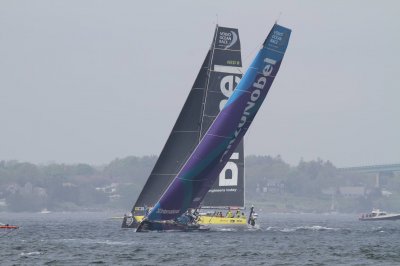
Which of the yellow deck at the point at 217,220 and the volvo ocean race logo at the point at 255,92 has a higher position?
the volvo ocean race logo at the point at 255,92

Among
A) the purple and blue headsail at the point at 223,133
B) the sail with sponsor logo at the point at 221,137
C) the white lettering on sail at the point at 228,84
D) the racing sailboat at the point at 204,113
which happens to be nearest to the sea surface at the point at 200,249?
the sail with sponsor logo at the point at 221,137

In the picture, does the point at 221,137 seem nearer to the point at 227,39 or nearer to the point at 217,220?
the point at 217,220

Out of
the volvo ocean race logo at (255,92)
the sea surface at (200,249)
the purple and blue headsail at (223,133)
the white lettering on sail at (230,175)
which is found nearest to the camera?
the sea surface at (200,249)

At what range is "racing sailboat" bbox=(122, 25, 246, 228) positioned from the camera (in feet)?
259

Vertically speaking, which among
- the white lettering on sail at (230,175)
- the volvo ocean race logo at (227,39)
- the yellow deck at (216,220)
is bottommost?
the yellow deck at (216,220)

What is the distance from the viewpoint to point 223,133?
7400 cm

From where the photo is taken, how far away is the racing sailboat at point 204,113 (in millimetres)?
78812

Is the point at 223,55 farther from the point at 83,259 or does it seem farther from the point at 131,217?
the point at 83,259

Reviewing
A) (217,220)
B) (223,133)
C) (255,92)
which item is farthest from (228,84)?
(217,220)

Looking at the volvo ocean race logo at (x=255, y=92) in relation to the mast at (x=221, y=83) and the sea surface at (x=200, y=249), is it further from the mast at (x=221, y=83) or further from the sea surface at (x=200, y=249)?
the sea surface at (x=200, y=249)

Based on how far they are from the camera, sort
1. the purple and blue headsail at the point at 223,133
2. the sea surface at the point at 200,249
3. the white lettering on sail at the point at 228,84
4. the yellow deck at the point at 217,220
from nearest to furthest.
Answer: the sea surface at the point at 200,249, the purple and blue headsail at the point at 223,133, the yellow deck at the point at 217,220, the white lettering on sail at the point at 228,84

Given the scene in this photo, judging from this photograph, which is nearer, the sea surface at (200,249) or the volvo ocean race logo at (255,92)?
the sea surface at (200,249)

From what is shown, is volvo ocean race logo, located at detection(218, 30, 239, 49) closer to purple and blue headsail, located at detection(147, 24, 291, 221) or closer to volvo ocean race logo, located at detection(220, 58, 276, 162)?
purple and blue headsail, located at detection(147, 24, 291, 221)

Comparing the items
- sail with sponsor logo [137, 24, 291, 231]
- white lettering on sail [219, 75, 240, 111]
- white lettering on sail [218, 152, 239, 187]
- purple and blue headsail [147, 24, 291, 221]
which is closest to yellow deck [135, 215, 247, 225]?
white lettering on sail [218, 152, 239, 187]
